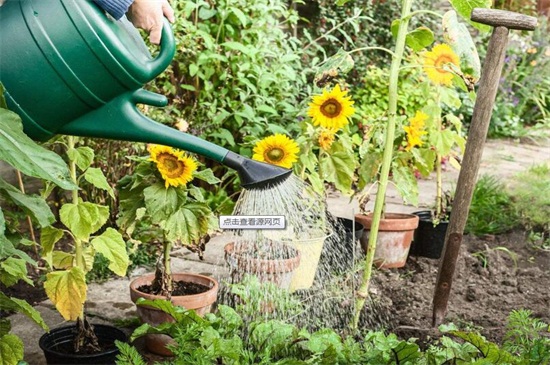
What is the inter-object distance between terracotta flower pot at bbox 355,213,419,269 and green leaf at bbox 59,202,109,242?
1.55 m

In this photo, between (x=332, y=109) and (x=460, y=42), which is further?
(x=332, y=109)

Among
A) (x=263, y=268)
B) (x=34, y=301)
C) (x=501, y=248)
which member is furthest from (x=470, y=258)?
(x=34, y=301)

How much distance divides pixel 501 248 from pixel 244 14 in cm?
181

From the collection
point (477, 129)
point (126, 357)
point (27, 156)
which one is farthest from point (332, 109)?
point (27, 156)

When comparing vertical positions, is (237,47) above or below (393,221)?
above

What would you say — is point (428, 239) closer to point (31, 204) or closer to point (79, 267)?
point (79, 267)

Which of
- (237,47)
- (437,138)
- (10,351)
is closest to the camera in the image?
(10,351)

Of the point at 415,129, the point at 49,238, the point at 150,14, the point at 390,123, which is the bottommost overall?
the point at 49,238

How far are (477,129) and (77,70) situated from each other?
1.48 m

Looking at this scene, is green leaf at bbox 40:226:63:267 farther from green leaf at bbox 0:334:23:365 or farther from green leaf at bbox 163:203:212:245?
green leaf at bbox 0:334:23:365

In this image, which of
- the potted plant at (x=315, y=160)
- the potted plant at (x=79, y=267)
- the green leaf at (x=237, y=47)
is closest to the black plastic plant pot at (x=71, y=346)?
the potted plant at (x=79, y=267)

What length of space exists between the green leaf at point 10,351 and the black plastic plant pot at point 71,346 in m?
0.44

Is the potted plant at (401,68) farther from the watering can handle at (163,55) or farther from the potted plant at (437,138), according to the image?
the watering can handle at (163,55)

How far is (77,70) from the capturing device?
1331 mm
